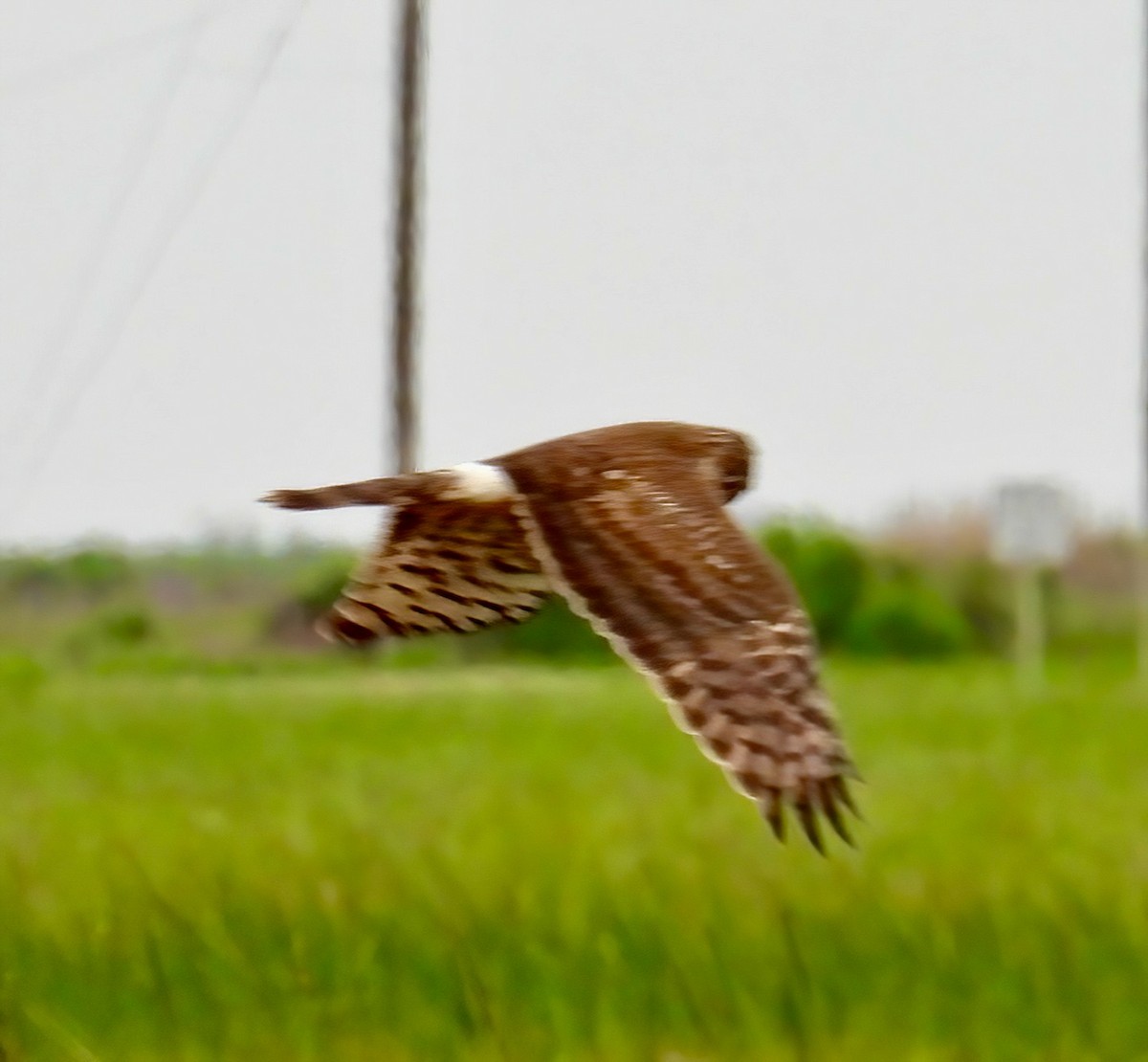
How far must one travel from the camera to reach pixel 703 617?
7.73ft

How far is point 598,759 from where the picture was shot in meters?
11.4

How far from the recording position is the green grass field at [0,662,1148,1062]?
457 cm

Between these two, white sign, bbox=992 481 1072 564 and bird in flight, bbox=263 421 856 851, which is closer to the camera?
bird in flight, bbox=263 421 856 851

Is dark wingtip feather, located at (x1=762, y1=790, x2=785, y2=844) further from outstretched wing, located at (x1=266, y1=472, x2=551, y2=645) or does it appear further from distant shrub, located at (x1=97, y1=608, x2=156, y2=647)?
distant shrub, located at (x1=97, y1=608, x2=156, y2=647)

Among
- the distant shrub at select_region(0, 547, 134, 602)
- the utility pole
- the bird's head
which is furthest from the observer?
the distant shrub at select_region(0, 547, 134, 602)

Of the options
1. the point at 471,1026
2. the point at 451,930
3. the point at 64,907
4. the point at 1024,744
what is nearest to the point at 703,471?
the point at 471,1026

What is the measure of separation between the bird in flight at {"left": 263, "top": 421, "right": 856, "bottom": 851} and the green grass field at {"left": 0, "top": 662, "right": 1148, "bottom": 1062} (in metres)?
1.64

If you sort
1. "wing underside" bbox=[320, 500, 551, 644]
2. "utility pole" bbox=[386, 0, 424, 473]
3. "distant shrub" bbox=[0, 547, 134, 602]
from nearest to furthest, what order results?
"wing underside" bbox=[320, 500, 551, 644] < "utility pole" bbox=[386, 0, 424, 473] < "distant shrub" bbox=[0, 547, 134, 602]

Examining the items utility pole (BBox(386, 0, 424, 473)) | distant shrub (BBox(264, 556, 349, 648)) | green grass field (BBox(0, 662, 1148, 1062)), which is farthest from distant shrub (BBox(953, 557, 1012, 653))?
utility pole (BBox(386, 0, 424, 473))

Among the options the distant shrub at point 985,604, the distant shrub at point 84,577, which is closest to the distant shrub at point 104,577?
the distant shrub at point 84,577

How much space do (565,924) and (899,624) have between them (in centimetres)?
1878

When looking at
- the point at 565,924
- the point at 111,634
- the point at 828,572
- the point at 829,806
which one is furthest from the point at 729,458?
the point at 828,572

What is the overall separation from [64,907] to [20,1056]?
145 cm

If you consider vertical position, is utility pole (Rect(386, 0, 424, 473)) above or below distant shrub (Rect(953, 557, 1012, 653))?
above
